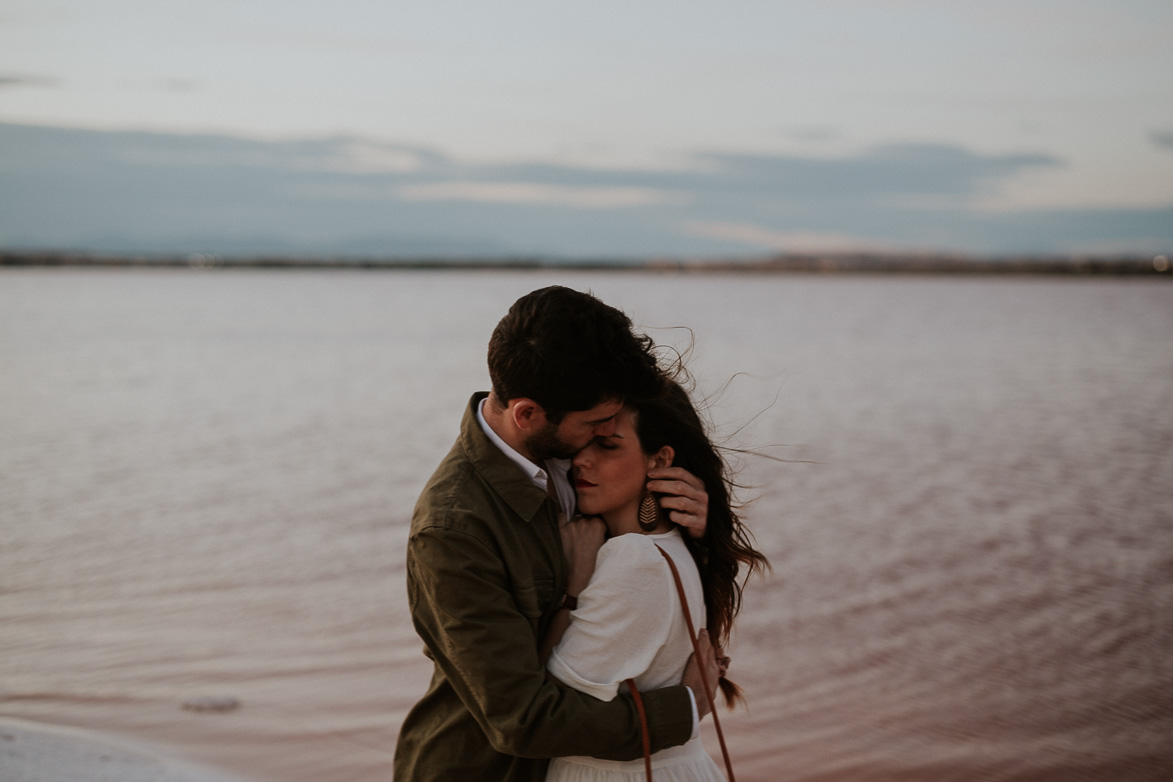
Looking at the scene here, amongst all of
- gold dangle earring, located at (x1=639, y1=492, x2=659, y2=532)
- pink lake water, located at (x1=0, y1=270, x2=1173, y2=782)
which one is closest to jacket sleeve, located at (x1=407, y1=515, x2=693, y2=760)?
gold dangle earring, located at (x1=639, y1=492, x2=659, y2=532)

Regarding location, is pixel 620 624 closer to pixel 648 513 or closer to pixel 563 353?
pixel 648 513

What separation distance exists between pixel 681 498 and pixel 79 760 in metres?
3.65

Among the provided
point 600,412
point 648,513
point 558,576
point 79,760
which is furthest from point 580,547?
point 79,760

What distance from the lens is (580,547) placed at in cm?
226

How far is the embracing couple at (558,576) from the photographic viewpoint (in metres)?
2.02

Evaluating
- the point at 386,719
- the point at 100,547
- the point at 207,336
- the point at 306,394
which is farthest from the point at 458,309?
the point at 386,719

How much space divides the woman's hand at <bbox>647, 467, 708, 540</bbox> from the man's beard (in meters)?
0.26

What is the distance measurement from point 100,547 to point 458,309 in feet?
163

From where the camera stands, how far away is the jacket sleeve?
2.00 meters

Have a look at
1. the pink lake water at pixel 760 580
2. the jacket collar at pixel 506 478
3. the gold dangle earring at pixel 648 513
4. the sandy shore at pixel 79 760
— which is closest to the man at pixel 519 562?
the jacket collar at pixel 506 478

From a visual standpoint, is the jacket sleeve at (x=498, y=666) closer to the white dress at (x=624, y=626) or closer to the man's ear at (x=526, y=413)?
the white dress at (x=624, y=626)

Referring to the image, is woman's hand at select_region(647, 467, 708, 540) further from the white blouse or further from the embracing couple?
the white blouse

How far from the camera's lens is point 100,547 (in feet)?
28.0

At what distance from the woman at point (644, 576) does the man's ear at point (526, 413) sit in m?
0.17
